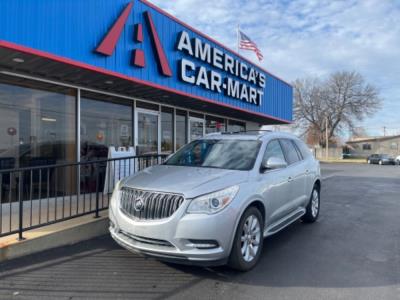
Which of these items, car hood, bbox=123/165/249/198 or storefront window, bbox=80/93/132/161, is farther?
storefront window, bbox=80/93/132/161

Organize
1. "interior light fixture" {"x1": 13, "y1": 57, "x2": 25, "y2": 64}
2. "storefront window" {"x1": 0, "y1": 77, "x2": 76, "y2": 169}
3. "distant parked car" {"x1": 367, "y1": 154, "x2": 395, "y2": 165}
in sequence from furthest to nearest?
1. "distant parked car" {"x1": 367, "y1": 154, "x2": 395, "y2": 165}
2. "storefront window" {"x1": 0, "y1": 77, "x2": 76, "y2": 169}
3. "interior light fixture" {"x1": 13, "y1": 57, "x2": 25, "y2": 64}

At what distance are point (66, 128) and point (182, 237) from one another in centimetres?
527

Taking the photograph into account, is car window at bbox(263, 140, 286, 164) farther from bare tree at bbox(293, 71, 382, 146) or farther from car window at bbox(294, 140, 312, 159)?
bare tree at bbox(293, 71, 382, 146)

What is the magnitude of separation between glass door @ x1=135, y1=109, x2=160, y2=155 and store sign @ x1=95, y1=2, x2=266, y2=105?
73.9 inches

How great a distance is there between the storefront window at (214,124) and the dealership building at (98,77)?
1.93m

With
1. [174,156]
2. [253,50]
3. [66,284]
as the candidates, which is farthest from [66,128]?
[253,50]

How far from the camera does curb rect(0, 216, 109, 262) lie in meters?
4.49

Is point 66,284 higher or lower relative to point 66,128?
lower

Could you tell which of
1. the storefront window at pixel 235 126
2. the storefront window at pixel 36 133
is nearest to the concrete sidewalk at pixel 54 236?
the storefront window at pixel 36 133

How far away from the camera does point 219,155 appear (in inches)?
202

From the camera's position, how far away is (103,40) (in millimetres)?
6621

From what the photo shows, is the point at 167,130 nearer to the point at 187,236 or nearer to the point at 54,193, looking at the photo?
the point at 54,193

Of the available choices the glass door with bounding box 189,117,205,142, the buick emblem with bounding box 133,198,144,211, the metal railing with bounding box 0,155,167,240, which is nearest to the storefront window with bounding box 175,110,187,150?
the glass door with bounding box 189,117,205,142

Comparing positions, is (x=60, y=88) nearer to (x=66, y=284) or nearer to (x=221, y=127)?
(x=66, y=284)
